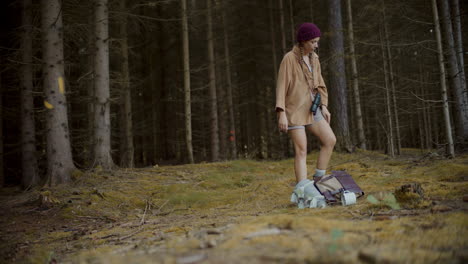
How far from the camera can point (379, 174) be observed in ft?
17.8

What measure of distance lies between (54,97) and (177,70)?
28.6ft

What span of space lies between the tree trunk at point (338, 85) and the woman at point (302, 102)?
230 inches

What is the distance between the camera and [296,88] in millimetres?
4031

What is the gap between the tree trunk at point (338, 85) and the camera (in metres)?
9.59

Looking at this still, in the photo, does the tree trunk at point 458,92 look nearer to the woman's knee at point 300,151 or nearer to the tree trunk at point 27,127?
the woman's knee at point 300,151

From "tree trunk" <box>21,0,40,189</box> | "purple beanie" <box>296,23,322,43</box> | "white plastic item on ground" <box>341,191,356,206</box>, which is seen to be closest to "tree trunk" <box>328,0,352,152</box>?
"purple beanie" <box>296,23,322,43</box>

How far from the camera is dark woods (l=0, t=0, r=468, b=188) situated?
660 centimetres

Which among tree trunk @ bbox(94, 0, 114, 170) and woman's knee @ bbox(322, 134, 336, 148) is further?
tree trunk @ bbox(94, 0, 114, 170)

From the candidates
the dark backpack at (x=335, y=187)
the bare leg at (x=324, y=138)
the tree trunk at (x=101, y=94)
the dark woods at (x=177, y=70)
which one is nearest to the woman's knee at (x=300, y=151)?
the bare leg at (x=324, y=138)

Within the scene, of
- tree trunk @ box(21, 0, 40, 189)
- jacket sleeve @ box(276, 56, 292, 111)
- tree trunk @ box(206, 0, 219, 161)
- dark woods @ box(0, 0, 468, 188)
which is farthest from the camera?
tree trunk @ box(206, 0, 219, 161)

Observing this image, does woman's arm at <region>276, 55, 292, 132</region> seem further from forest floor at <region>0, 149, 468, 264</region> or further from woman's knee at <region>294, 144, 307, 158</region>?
forest floor at <region>0, 149, 468, 264</region>

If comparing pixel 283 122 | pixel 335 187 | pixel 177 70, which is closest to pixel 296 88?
pixel 283 122

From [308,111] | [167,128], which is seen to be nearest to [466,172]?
[308,111]

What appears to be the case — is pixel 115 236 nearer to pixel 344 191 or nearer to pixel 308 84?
pixel 344 191
